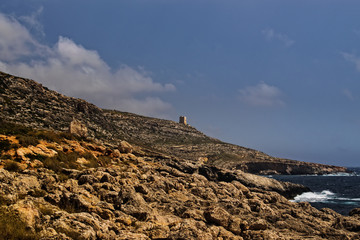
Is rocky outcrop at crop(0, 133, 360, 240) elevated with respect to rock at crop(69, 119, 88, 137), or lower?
lower

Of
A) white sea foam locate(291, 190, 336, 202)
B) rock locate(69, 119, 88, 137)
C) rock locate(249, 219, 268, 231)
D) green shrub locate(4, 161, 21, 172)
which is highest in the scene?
rock locate(69, 119, 88, 137)

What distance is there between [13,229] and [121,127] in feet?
343

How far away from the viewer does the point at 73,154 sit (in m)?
25.8

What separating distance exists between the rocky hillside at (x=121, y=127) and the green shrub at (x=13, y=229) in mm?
52720

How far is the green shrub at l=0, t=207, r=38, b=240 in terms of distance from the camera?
7.57 meters

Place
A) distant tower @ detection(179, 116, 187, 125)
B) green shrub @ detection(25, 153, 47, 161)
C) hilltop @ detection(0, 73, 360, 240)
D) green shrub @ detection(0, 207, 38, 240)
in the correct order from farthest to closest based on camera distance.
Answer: distant tower @ detection(179, 116, 187, 125)
green shrub @ detection(25, 153, 47, 161)
hilltop @ detection(0, 73, 360, 240)
green shrub @ detection(0, 207, 38, 240)

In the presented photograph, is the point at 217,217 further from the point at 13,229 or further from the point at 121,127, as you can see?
the point at 121,127

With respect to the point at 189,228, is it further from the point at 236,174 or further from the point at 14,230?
the point at 236,174

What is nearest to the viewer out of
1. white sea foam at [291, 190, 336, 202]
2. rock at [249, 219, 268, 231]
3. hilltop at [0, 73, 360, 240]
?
hilltop at [0, 73, 360, 240]

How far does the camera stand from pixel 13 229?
781 centimetres

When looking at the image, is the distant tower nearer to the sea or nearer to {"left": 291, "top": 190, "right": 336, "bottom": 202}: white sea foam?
the sea

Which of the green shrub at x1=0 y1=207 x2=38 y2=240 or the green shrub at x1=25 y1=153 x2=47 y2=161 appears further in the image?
the green shrub at x1=25 y1=153 x2=47 y2=161

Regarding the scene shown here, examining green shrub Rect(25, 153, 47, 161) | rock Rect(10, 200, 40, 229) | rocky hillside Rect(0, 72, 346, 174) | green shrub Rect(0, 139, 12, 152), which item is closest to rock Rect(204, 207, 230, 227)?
rock Rect(10, 200, 40, 229)

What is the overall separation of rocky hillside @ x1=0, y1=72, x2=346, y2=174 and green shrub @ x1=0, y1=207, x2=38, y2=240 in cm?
5272
